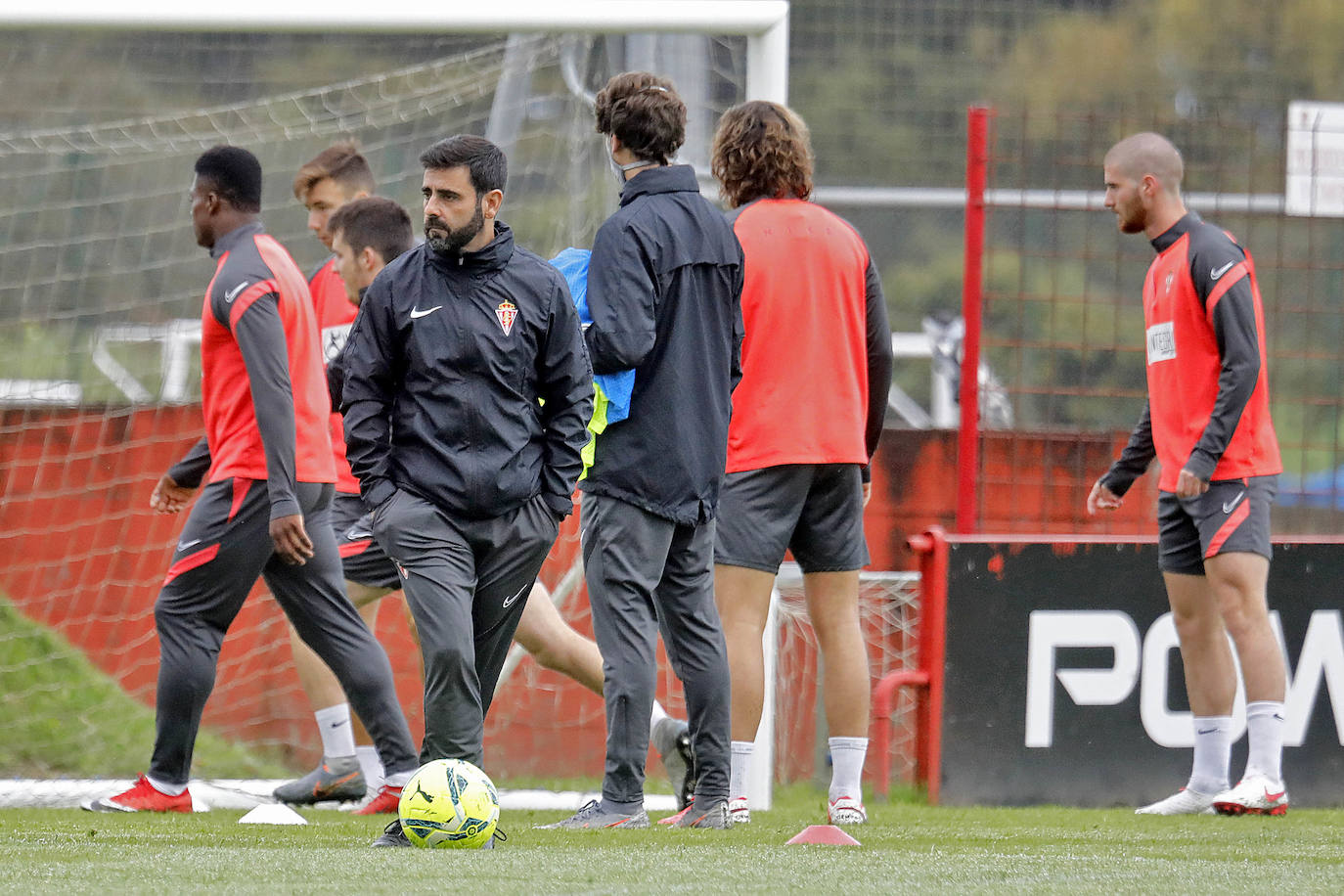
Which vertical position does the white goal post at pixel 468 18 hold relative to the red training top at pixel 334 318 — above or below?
above

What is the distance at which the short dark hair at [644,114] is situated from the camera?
4797 mm

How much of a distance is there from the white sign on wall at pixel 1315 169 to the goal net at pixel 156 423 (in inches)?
87.2

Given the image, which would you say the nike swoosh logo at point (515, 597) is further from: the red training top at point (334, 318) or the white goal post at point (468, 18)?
the white goal post at point (468, 18)

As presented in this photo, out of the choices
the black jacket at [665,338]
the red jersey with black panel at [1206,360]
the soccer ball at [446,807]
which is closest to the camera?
the soccer ball at [446,807]

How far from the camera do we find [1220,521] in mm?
5824

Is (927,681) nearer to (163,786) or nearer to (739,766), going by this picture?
(739,766)

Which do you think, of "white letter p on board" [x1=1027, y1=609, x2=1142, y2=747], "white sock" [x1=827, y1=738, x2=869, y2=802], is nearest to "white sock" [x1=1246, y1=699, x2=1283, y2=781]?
"white letter p on board" [x1=1027, y1=609, x2=1142, y2=747]

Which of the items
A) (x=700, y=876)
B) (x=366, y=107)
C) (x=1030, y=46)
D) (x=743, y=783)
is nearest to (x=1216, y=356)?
(x=743, y=783)

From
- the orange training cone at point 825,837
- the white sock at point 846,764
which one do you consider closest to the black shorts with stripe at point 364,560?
the white sock at point 846,764

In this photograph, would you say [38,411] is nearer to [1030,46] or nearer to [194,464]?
[194,464]

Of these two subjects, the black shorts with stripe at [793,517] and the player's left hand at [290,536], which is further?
the black shorts with stripe at [793,517]

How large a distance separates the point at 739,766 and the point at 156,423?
3327 millimetres

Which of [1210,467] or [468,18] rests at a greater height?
[468,18]

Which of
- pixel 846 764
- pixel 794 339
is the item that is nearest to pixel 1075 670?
pixel 846 764
